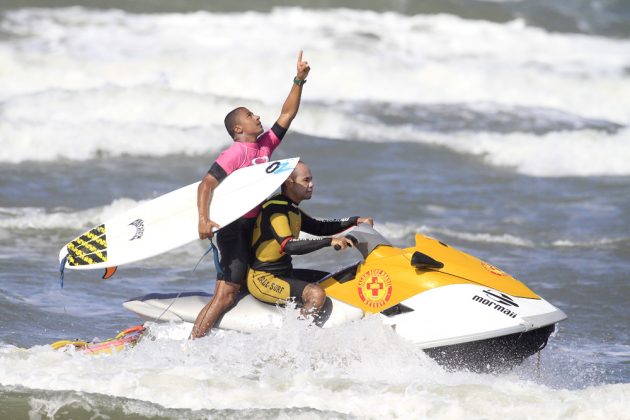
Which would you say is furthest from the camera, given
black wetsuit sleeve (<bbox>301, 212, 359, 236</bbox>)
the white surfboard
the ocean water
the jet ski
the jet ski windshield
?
black wetsuit sleeve (<bbox>301, 212, 359, 236</bbox>)

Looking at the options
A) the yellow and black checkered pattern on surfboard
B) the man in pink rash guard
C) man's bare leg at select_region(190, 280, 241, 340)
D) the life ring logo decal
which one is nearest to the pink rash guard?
the man in pink rash guard

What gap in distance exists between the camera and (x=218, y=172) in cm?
675

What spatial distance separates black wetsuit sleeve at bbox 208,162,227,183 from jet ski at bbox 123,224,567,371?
788 mm

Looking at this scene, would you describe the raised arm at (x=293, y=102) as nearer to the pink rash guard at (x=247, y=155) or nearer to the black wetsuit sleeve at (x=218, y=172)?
the pink rash guard at (x=247, y=155)

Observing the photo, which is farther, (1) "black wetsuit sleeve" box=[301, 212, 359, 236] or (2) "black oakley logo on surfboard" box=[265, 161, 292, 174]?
(1) "black wetsuit sleeve" box=[301, 212, 359, 236]

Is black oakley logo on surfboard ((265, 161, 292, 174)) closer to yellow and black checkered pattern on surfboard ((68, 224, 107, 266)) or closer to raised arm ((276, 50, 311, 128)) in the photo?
raised arm ((276, 50, 311, 128))

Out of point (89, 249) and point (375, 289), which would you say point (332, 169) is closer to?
point (89, 249)

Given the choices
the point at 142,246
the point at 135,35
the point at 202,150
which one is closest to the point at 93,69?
the point at 135,35

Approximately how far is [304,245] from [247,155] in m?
0.77

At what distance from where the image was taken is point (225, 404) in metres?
6.20

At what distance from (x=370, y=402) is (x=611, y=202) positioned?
29.8 ft

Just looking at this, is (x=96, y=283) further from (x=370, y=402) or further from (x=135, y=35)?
(x=135, y=35)

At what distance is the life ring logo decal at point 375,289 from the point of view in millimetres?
6695

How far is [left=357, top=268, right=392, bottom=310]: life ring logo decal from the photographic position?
6695 millimetres
